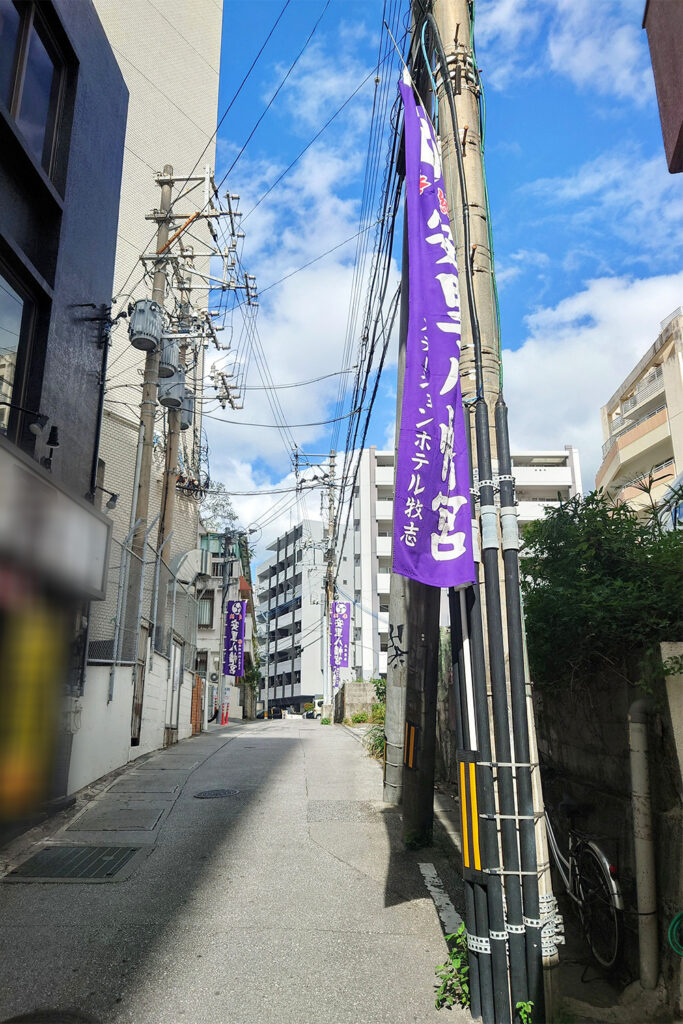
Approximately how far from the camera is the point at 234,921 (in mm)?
4898

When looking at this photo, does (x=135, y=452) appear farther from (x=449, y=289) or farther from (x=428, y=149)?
(x=449, y=289)

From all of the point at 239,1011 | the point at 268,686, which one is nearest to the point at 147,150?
the point at 239,1011

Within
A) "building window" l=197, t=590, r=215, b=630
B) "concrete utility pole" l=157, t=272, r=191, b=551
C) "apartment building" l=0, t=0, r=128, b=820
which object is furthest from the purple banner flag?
"building window" l=197, t=590, r=215, b=630

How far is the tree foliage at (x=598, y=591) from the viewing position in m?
4.37

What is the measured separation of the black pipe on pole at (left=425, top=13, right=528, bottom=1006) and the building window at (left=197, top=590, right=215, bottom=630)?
32.0m

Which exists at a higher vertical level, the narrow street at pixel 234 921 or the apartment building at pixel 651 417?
the apartment building at pixel 651 417

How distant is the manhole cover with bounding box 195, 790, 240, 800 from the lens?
903cm

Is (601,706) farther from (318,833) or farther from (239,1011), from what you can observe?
(318,833)

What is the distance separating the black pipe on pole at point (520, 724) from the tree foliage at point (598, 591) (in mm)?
781

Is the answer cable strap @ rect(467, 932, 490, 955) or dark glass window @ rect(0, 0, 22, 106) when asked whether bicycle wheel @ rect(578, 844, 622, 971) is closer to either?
cable strap @ rect(467, 932, 490, 955)

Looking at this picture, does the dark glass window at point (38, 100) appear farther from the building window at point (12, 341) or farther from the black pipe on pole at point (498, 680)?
the black pipe on pole at point (498, 680)

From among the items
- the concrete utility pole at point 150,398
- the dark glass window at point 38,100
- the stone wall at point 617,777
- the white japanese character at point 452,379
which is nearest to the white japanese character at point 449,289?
the white japanese character at point 452,379

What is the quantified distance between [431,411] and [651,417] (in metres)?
33.6

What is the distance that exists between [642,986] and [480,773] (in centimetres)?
159
